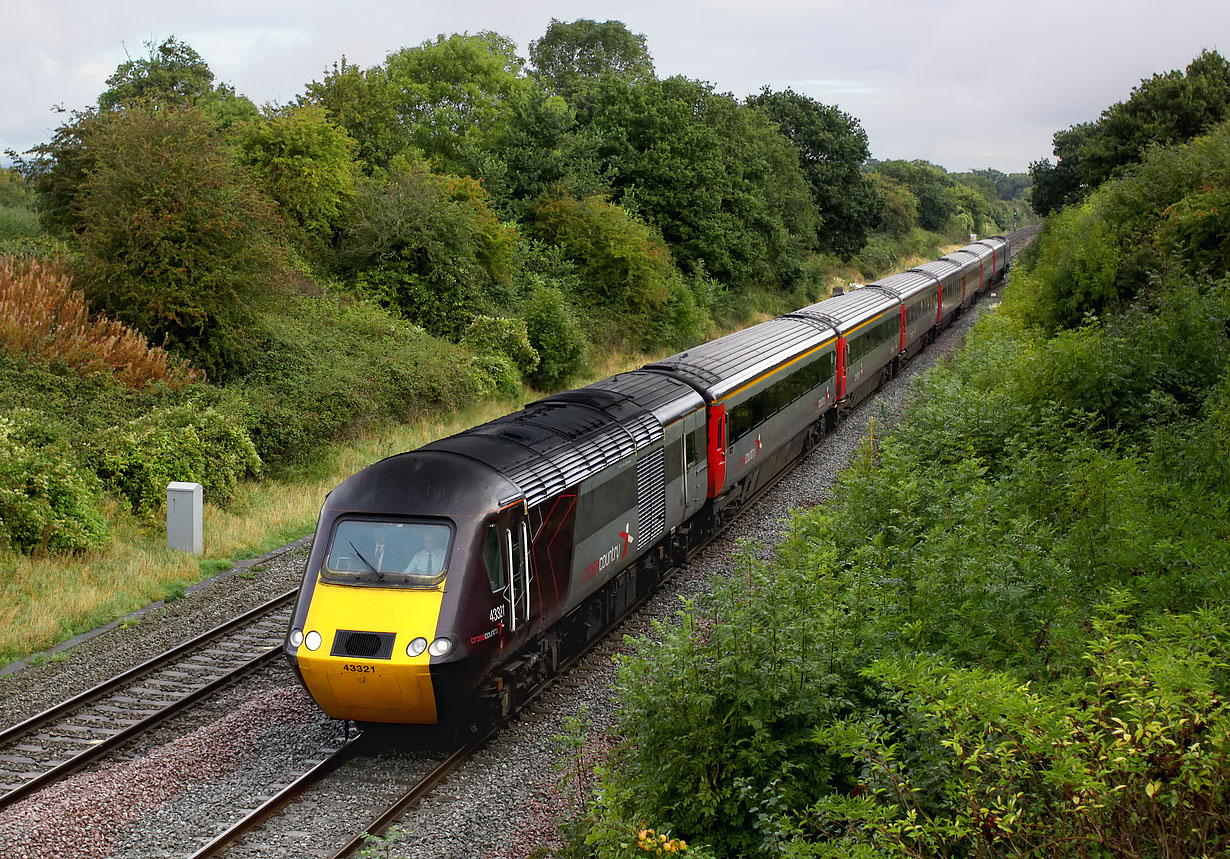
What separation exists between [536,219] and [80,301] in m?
18.6

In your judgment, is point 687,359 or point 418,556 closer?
point 418,556

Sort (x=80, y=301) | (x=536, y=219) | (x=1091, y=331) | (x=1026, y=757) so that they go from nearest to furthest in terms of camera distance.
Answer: (x=1026, y=757) < (x=1091, y=331) < (x=80, y=301) < (x=536, y=219)

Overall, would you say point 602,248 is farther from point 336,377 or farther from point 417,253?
point 336,377

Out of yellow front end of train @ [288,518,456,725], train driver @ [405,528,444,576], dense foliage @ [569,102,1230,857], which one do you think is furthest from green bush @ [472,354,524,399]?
train driver @ [405,528,444,576]

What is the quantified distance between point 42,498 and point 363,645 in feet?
27.0

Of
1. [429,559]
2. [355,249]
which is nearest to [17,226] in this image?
[355,249]

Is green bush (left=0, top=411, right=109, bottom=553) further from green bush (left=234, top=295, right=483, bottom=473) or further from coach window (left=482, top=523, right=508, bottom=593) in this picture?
coach window (left=482, top=523, right=508, bottom=593)

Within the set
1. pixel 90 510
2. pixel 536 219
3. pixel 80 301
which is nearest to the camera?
pixel 90 510

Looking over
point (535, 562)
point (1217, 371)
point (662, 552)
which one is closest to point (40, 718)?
point (535, 562)

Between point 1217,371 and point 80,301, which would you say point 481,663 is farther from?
point 80,301

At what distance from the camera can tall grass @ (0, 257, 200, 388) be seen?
1808cm

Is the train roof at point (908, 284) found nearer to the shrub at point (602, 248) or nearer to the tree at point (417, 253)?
the shrub at point (602, 248)

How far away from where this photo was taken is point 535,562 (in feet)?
32.4

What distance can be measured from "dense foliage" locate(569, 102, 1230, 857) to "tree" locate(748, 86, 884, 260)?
44.2 metres
